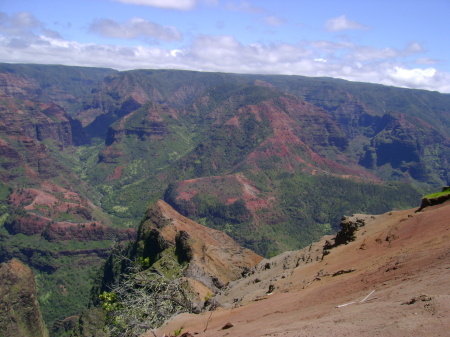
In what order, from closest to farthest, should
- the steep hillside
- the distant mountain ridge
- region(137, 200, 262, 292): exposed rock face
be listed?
the steep hillside < region(137, 200, 262, 292): exposed rock face < the distant mountain ridge

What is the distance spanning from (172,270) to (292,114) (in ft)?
532

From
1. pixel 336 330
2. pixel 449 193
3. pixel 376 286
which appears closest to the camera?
pixel 336 330

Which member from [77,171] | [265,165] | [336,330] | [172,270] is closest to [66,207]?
[265,165]

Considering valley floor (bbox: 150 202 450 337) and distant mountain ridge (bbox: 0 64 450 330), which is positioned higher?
valley floor (bbox: 150 202 450 337)

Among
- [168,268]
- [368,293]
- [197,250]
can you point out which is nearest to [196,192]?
[197,250]

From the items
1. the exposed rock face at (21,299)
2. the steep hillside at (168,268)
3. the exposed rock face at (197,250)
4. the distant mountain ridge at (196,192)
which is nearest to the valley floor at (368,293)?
the steep hillside at (168,268)

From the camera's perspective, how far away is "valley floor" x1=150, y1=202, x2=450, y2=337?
1112 cm

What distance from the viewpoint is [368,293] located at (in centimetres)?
1515

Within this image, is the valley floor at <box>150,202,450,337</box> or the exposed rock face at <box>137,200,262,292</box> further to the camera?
the exposed rock face at <box>137,200,262,292</box>

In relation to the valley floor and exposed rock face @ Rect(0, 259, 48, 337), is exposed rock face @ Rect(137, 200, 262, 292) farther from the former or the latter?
exposed rock face @ Rect(0, 259, 48, 337)

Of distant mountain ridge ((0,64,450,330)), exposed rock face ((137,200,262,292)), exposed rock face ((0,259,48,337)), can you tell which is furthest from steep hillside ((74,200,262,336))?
distant mountain ridge ((0,64,450,330))

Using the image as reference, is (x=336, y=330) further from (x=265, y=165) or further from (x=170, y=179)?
(x=170, y=179)

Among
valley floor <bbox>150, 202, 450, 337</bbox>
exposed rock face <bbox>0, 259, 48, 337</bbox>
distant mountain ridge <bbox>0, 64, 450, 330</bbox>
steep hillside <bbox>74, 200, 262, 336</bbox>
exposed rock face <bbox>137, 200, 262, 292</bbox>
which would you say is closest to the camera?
valley floor <bbox>150, 202, 450, 337</bbox>

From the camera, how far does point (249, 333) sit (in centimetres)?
1336
